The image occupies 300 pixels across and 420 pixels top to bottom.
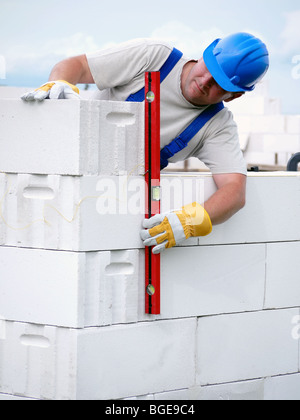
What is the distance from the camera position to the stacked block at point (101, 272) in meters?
2.81

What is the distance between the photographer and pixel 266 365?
3420 millimetres

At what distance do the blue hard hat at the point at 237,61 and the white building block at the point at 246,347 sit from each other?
1209 millimetres

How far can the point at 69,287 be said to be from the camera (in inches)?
111

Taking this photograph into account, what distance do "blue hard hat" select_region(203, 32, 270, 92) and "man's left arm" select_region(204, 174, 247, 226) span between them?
1.46ft

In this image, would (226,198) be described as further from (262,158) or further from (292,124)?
(292,124)

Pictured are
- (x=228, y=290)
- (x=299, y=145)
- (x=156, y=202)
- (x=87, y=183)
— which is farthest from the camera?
(x=299, y=145)

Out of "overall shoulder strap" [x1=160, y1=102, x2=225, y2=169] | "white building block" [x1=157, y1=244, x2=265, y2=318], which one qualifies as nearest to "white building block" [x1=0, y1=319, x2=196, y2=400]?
"white building block" [x1=157, y1=244, x2=265, y2=318]

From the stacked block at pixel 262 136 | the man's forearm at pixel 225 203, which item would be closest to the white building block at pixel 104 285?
the man's forearm at pixel 225 203

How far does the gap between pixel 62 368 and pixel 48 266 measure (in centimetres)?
48

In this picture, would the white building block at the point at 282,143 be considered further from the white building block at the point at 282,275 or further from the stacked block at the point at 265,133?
the white building block at the point at 282,275

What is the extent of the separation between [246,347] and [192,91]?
4.54 feet

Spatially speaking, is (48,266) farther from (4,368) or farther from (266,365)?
(266,365)
